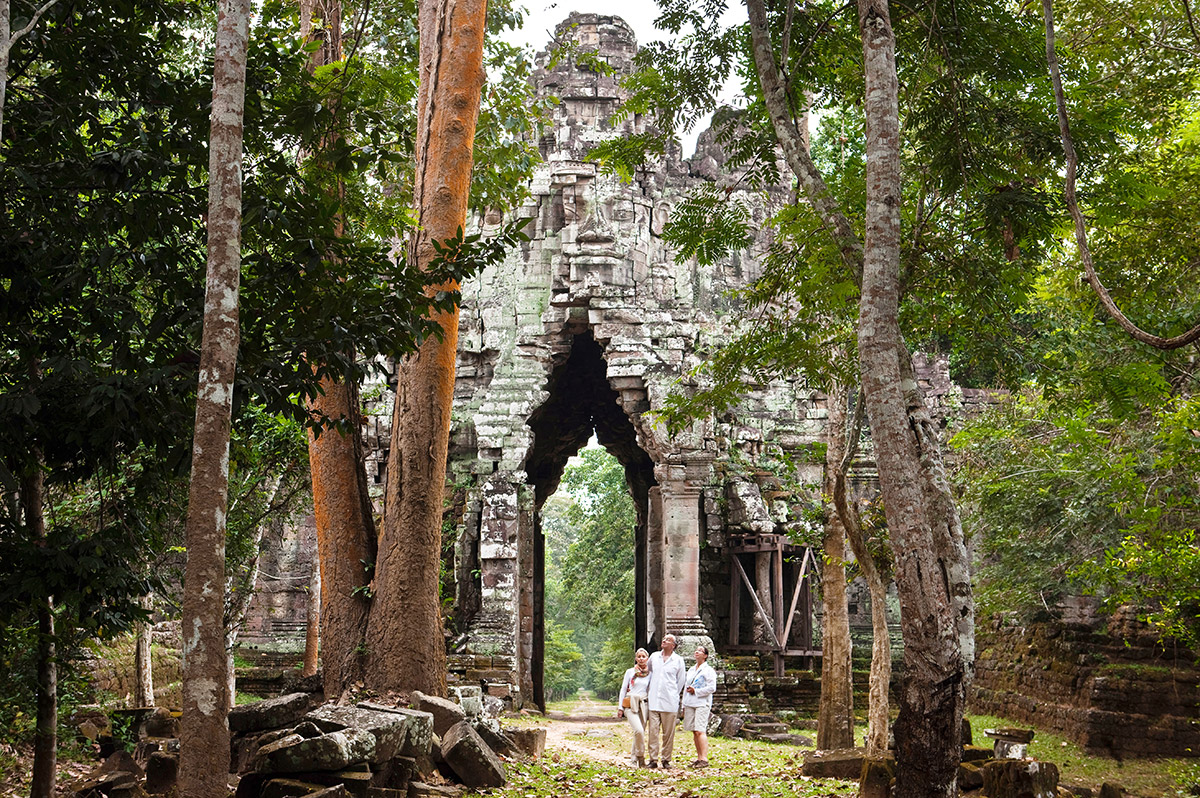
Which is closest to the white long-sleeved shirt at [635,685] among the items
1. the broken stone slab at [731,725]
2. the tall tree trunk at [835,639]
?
the tall tree trunk at [835,639]

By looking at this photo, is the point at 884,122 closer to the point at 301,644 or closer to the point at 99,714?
the point at 99,714

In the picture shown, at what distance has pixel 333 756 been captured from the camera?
545 centimetres

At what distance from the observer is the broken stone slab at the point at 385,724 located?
5887 millimetres

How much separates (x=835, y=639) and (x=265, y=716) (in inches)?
237

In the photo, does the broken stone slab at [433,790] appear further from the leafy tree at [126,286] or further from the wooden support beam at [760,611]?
the wooden support beam at [760,611]

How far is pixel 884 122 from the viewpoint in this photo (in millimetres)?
5914

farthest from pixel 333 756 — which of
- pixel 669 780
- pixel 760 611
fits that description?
pixel 760 611

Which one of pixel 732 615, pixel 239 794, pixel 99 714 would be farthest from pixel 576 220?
pixel 239 794

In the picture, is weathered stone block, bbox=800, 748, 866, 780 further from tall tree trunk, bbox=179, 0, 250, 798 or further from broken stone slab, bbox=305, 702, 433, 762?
tall tree trunk, bbox=179, 0, 250, 798

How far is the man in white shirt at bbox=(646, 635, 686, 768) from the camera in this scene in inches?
373

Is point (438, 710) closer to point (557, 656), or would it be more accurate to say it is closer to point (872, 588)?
point (872, 588)

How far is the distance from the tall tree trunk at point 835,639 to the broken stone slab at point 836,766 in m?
1.79

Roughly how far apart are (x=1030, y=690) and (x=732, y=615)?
4.99 metres

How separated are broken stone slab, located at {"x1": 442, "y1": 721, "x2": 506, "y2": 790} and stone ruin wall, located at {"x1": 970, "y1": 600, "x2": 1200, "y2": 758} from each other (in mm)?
7321
